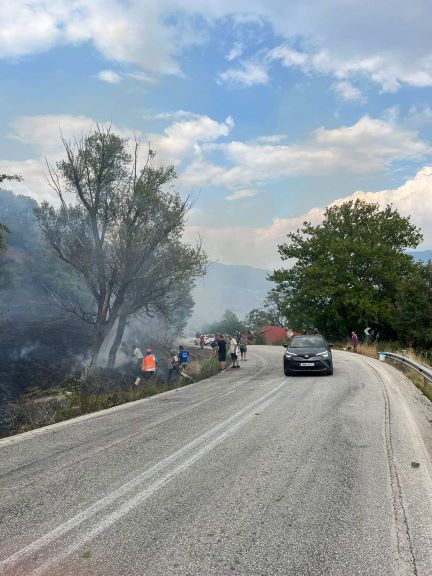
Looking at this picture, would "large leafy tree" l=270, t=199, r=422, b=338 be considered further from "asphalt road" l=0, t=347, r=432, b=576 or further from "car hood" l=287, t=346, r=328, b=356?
"asphalt road" l=0, t=347, r=432, b=576

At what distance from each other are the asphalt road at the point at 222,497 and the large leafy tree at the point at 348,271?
104 ft

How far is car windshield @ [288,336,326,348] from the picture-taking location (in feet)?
54.3

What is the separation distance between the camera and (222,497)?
4.38 m

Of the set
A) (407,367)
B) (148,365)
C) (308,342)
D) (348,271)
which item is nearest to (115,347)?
(148,365)

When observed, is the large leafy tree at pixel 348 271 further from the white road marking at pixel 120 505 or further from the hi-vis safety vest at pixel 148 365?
the white road marking at pixel 120 505

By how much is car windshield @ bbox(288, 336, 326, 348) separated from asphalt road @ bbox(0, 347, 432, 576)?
806cm

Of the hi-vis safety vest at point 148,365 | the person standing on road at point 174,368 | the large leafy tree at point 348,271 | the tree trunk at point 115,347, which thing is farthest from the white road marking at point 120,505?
the large leafy tree at point 348,271

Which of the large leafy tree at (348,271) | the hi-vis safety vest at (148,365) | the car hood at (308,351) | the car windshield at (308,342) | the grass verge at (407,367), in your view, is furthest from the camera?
the large leafy tree at (348,271)

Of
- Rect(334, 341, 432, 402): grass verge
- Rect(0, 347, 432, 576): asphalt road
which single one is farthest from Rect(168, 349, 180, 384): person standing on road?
Rect(0, 347, 432, 576): asphalt road

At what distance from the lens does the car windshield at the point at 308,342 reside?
16562mm

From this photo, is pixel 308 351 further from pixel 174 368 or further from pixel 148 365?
pixel 148 365

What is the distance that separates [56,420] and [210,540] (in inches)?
259

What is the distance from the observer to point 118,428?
7867 millimetres

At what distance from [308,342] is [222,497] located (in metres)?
13.0
